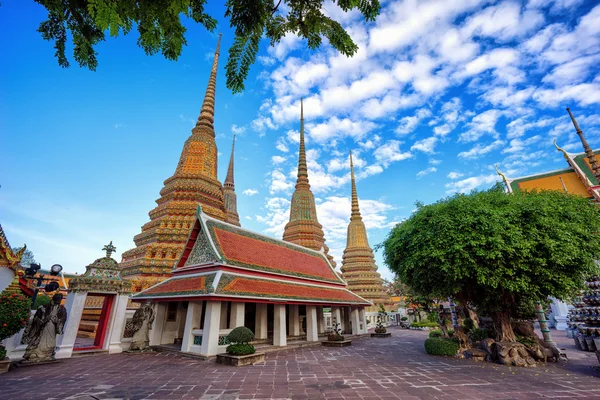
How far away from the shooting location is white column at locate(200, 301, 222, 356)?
32.4 feet

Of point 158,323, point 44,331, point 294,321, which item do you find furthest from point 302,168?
point 44,331

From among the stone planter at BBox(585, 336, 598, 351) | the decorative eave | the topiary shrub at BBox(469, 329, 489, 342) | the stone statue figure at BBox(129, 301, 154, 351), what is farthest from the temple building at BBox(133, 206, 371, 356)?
the stone planter at BBox(585, 336, 598, 351)

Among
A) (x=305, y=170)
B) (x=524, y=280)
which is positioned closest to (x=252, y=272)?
(x=524, y=280)

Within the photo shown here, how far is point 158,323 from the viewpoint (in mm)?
12875

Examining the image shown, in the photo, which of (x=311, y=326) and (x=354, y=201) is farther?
(x=354, y=201)

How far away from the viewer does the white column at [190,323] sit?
35.0 ft

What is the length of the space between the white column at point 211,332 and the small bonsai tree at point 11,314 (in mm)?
5196

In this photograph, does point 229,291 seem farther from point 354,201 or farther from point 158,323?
point 354,201

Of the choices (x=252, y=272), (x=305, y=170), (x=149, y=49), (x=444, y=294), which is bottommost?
(x=444, y=294)

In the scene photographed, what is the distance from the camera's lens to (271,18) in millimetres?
3000

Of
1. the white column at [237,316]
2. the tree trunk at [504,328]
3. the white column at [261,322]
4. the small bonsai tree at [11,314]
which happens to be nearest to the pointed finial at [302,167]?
the white column at [261,322]

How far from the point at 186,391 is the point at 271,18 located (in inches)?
287

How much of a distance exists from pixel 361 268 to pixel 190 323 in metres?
24.4

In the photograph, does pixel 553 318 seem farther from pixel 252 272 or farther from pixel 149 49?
pixel 149 49
